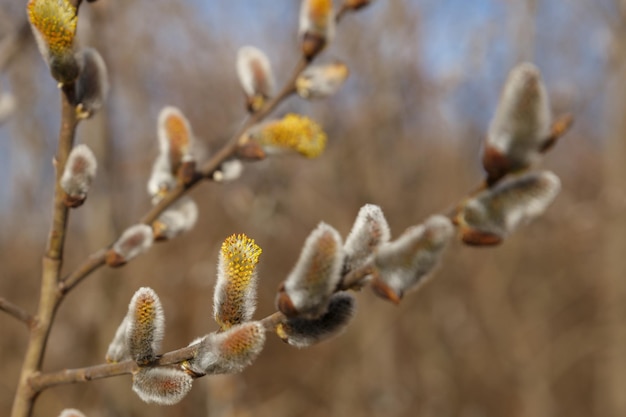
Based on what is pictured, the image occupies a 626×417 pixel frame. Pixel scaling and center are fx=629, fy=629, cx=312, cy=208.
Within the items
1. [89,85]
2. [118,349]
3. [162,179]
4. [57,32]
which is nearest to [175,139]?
[162,179]

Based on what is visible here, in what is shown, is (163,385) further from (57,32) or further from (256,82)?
(256,82)

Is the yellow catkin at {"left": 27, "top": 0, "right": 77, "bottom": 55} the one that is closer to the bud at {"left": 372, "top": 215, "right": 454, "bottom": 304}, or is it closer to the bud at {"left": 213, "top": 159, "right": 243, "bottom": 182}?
the bud at {"left": 213, "top": 159, "right": 243, "bottom": 182}

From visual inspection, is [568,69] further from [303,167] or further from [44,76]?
[44,76]

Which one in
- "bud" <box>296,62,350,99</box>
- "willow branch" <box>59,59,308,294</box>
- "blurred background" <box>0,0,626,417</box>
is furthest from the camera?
"blurred background" <box>0,0,626,417</box>

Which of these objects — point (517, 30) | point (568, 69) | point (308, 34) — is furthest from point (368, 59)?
point (568, 69)

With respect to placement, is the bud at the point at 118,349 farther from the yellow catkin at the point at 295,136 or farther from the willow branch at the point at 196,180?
the yellow catkin at the point at 295,136

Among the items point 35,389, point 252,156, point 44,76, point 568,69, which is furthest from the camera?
point 568,69

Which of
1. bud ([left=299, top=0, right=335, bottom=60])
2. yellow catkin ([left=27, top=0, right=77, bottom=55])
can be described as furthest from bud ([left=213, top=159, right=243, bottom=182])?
A: yellow catkin ([left=27, top=0, right=77, bottom=55])

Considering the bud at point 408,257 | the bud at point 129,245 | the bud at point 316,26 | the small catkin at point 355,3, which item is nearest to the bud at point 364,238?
the bud at point 408,257
